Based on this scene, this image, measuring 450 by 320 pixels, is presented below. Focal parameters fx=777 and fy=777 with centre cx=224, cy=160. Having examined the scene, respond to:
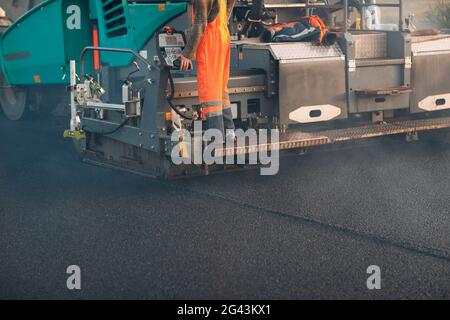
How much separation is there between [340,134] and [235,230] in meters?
2.19

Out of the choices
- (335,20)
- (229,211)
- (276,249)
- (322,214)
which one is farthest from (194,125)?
(335,20)

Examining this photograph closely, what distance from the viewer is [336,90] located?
7062 mm

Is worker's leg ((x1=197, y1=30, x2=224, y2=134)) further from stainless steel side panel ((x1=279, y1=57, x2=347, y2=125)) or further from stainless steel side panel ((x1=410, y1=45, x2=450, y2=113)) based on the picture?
stainless steel side panel ((x1=410, y1=45, x2=450, y2=113))

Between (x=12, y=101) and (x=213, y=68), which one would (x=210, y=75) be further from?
(x=12, y=101)

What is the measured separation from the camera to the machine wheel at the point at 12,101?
34.2 feet

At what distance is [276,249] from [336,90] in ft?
9.06

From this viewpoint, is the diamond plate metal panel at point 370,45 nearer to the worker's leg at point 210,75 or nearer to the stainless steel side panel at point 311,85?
the stainless steel side panel at point 311,85

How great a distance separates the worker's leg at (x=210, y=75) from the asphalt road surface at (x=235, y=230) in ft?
2.27

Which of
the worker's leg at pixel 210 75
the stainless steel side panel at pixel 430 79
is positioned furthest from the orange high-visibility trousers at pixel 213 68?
the stainless steel side panel at pixel 430 79

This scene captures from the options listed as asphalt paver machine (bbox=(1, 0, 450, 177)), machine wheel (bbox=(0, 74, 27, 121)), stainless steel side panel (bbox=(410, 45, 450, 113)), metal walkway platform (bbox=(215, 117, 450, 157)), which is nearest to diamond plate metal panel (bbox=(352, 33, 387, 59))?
asphalt paver machine (bbox=(1, 0, 450, 177))

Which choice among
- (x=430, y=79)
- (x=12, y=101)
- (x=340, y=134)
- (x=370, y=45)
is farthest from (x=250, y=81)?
(x=12, y=101)

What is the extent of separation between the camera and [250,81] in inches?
266

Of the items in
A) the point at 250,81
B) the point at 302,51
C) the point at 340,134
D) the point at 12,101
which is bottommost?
the point at 12,101

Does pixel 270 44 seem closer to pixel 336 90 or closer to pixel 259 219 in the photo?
pixel 336 90
